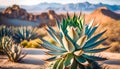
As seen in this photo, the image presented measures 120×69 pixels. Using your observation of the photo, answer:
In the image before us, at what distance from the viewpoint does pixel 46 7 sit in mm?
8039

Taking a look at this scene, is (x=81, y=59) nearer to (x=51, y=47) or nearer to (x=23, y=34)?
(x=51, y=47)

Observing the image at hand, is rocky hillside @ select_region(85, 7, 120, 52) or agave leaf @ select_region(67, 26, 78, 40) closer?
agave leaf @ select_region(67, 26, 78, 40)

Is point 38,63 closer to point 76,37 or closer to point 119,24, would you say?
point 76,37

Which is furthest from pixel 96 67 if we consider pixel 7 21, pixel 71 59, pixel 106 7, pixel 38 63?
pixel 7 21

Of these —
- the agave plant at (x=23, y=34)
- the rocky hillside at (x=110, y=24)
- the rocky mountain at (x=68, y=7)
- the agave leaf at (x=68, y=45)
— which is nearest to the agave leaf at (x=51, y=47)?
the agave leaf at (x=68, y=45)

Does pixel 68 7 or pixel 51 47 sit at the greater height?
pixel 51 47

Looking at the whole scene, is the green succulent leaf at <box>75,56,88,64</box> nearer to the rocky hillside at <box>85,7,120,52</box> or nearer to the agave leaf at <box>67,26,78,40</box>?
the agave leaf at <box>67,26,78,40</box>

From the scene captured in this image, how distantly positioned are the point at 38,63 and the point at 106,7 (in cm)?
280

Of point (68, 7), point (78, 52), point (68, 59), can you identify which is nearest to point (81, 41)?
point (78, 52)

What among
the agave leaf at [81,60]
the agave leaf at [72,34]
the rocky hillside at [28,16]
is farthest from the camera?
the rocky hillside at [28,16]

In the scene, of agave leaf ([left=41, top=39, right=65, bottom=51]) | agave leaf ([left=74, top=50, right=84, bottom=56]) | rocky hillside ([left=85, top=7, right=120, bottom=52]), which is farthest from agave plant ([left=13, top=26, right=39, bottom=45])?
agave leaf ([left=74, top=50, right=84, bottom=56])

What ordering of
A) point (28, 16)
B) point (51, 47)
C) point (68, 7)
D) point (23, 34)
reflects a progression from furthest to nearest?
point (28, 16) → point (23, 34) → point (68, 7) → point (51, 47)

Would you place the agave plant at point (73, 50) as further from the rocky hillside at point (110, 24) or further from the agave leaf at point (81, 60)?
the rocky hillside at point (110, 24)

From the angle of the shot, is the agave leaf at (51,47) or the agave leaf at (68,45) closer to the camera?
the agave leaf at (68,45)
